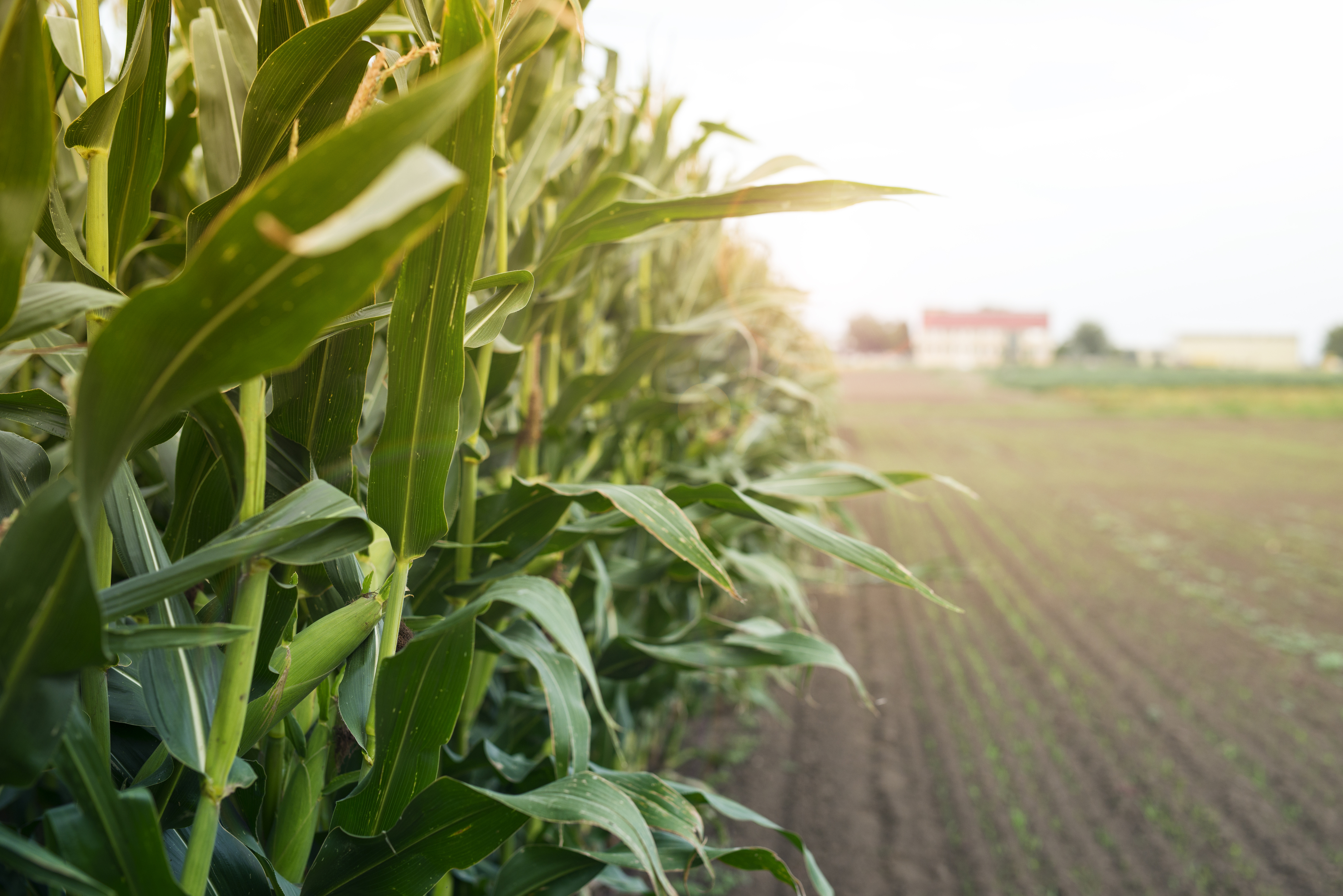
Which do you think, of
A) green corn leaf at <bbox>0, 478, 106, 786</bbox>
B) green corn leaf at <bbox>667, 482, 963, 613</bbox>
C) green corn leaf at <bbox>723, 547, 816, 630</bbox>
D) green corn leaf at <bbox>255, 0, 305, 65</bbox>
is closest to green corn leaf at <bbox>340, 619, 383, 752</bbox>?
green corn leaf at <bbox>0, 478, 106, 786</bbox>

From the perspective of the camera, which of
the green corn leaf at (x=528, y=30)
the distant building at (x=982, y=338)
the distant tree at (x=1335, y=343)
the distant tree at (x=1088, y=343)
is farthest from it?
the distant tree at (x=1088, y=343)

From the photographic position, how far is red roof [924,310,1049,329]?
59344mm

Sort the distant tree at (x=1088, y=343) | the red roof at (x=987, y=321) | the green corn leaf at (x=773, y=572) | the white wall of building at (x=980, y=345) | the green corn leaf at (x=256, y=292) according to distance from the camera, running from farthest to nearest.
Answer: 1. the distant tree at (x=1088, y=343)
2. the red roof at (x=987, y=321)
3. the white wall of building at (x=980, y=345)
4. the green corn leaf at (x=773, y=572)
5. the green corn leaf at (x=256, y=292)

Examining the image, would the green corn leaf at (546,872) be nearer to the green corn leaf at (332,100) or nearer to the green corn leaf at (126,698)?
the green corn leaf at (126,698)

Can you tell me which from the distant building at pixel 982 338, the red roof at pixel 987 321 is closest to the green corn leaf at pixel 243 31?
the distant building at pixel 982 338

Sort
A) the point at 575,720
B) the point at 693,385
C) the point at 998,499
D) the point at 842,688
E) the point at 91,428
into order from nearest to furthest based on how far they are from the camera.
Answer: the point at 91,428 → the point at 575,720 → the point at 693,385 → the point at 842,688 → the point at 998,499

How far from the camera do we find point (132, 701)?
54 centimetres

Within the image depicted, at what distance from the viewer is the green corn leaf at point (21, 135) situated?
31 centimetres

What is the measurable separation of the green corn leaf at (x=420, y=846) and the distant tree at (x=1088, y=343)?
68422 millimetres

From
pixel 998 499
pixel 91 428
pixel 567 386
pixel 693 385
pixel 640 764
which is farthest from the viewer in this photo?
pixel 998 499

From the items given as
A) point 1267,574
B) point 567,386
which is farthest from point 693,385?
point 1267,574

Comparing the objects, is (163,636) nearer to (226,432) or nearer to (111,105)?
(226,432)

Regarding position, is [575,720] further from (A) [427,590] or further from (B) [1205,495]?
(B) [1205,495]

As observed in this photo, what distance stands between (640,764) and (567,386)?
163 centimetres
